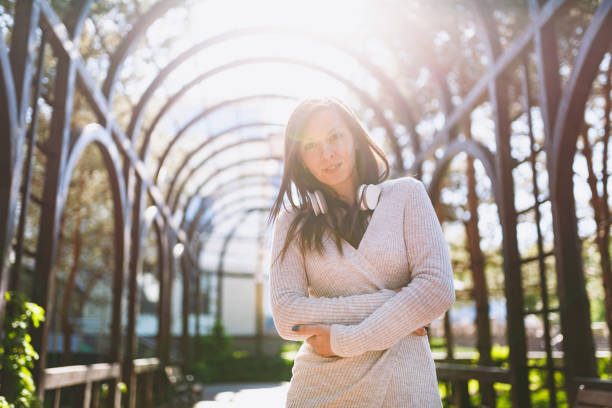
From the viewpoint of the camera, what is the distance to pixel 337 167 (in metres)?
1.70

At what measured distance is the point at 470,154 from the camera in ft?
18.5

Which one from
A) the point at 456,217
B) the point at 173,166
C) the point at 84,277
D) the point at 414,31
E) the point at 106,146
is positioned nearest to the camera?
the point at 106,146

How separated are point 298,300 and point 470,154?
446 cm

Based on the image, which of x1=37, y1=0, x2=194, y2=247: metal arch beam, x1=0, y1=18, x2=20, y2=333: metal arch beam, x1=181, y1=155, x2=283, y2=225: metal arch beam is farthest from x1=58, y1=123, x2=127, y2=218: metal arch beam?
x1=181, y1=155, x2=283, y2=225: metal arch beam

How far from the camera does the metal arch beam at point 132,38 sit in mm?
5848

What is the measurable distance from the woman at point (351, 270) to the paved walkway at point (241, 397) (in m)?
7.93

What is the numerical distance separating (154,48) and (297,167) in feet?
19.6

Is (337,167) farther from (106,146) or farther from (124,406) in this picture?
(124,406)

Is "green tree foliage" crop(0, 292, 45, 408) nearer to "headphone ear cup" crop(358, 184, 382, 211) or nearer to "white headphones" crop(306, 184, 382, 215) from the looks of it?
"white headphones" crop(306, 184, 382, 215)

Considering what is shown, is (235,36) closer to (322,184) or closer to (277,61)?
(277,61)

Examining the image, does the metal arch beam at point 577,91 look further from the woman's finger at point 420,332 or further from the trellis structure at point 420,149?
the woman's finger at point 420,332

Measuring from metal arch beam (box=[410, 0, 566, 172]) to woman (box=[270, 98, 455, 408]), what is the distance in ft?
8.44

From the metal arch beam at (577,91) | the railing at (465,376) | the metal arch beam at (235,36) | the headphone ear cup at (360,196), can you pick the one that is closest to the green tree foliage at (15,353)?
the headphone ear cup at (360,196)

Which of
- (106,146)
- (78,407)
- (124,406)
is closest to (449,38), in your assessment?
(106,146)
